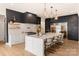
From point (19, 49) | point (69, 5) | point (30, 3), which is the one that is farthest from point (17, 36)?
point (69, 5)

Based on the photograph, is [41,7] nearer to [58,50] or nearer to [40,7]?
[40,7]

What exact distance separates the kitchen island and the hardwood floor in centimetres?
9

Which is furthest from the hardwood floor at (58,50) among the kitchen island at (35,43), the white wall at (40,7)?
the white wall at (40,7)

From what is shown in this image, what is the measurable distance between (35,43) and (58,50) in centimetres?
42

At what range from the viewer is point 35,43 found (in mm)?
1606

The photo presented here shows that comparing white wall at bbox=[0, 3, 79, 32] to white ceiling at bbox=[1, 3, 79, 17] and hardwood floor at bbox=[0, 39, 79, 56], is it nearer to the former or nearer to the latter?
white ceiling at bbox=[1, 3, 79, 17]

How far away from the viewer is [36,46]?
1607mm

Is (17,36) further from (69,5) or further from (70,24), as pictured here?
(69,5)

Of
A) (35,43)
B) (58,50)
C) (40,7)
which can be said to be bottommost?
(58,50)

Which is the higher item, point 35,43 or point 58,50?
point 35,43

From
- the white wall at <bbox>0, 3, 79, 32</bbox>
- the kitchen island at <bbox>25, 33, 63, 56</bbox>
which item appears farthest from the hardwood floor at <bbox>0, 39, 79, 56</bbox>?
the white wall at <bbox>0, 3, 79, 32</bbox>

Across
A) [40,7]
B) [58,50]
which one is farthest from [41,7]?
[58,50]

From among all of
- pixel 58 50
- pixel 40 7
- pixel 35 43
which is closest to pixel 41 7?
pixel 40 7

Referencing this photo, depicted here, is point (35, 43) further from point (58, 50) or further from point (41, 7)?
point (41, 7)
